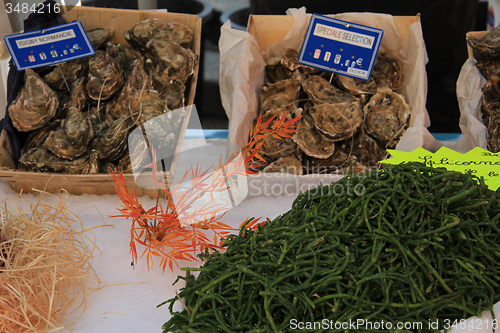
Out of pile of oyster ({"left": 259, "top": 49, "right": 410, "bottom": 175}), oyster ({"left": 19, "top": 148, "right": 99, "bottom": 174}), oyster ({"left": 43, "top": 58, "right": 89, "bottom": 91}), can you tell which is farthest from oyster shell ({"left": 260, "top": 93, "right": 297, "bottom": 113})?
oyster ({"left": 43, "top": 58, "right": 89, "bottom": 91})

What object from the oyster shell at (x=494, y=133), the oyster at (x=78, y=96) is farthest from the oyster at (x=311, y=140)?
the oyster at (x=78, y=96)

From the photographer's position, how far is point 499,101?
144cm

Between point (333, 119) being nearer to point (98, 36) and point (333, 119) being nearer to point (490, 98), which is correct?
point (490, 98)

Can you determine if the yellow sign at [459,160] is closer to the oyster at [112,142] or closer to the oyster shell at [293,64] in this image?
the oyster shell at [293,64]

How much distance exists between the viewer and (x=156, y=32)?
1.65 m

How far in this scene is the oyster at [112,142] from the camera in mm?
1395

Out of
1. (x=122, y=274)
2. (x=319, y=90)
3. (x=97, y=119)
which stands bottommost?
(x=122, y=274)

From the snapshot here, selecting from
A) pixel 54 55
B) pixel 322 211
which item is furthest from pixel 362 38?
pixel 54 55

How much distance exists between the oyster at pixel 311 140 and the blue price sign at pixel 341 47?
263 millimetres

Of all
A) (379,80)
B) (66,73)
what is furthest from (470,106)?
(66,73)

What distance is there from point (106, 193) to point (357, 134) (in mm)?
1004

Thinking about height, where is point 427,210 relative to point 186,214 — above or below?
above

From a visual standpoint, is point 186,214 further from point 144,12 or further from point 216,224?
point 144,12

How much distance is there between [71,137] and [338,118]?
0.99 metres
